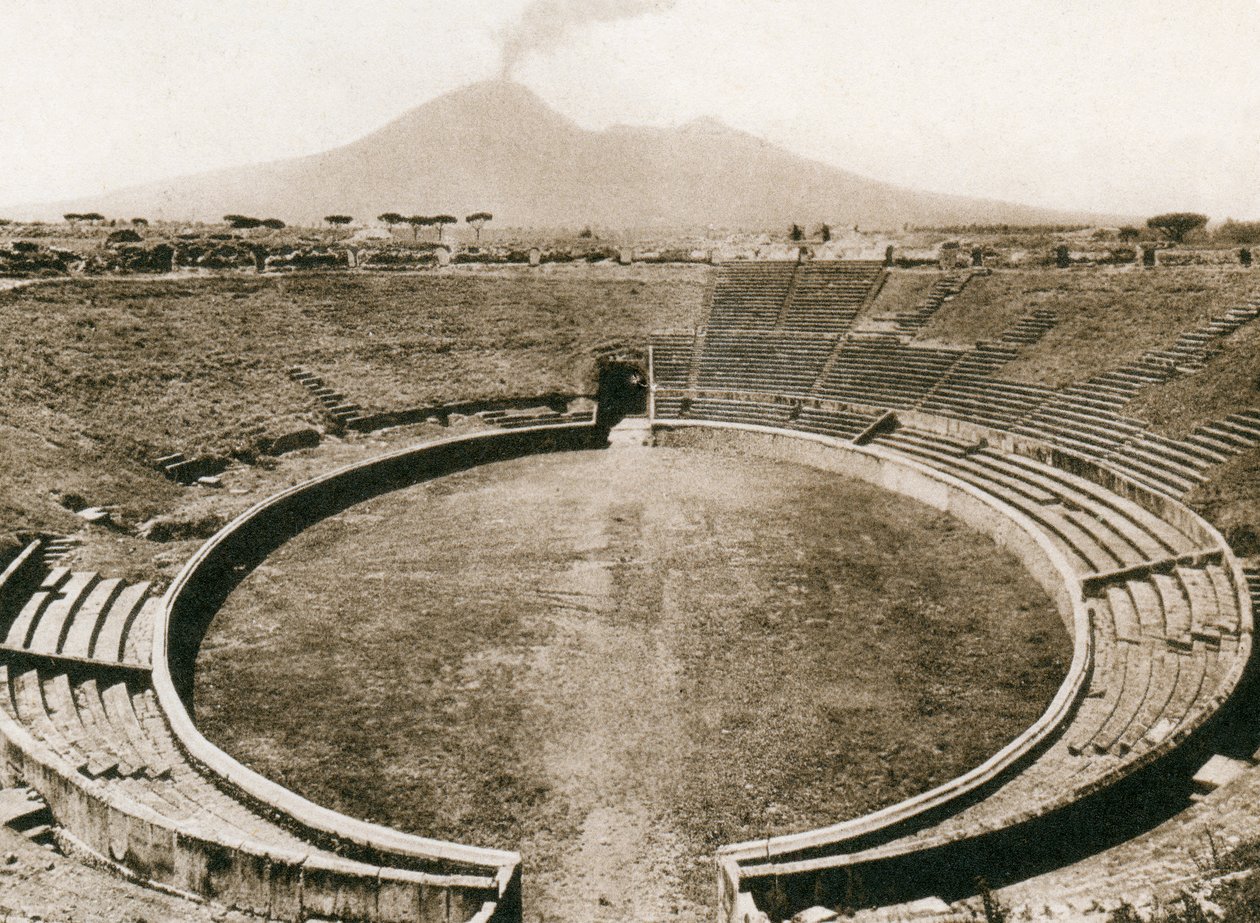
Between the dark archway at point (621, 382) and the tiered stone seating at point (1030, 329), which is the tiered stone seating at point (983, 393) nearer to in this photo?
the tiered stone seating at point (1030, 329)

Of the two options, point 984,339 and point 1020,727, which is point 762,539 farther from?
point 984,339

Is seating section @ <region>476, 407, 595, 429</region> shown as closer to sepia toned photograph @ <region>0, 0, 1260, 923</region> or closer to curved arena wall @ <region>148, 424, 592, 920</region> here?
sepia toned photograph @ <region>0, 0, 1260, 923</region>

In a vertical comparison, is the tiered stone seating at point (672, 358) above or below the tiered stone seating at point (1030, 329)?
below

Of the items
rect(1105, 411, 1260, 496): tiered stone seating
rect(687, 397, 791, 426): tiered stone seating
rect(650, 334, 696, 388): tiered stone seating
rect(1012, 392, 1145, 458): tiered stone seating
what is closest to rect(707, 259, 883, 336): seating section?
rect(650, 334, 696, 388): tiered stone seating

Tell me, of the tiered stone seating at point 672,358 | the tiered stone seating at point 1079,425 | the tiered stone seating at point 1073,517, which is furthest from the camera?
the tiered stone seating at point 672,358

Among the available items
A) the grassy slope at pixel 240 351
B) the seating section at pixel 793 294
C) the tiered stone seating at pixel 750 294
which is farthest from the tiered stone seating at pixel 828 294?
the grassy slope at pixel 240 351

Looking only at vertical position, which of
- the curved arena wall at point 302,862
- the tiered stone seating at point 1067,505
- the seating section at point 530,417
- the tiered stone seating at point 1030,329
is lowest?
the curved arena wall at point 302,862

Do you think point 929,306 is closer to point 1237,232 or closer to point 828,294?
point 828,294

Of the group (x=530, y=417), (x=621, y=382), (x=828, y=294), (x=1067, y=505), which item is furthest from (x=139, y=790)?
(x=828, y=294)
